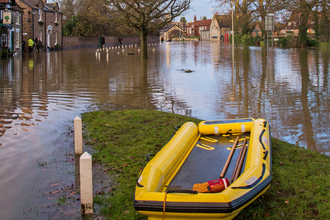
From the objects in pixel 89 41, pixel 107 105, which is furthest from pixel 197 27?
pixel 107 105

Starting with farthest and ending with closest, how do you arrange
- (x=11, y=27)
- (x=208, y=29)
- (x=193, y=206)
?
(x=208, y=29), (x=11, y=27), (x=193, y=206)

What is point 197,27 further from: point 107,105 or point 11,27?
point 107,105

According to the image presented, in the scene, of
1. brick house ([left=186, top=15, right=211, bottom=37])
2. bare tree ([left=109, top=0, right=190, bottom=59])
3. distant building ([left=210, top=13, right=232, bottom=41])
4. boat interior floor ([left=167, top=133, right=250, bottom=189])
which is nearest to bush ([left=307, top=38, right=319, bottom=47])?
bare tree ([left=109, top=0, right=190, bottom=59])

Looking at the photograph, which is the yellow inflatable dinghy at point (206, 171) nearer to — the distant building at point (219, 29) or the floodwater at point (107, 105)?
the floodwater at point (107, 105)

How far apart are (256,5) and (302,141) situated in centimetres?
4552

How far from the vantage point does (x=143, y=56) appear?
2795cm

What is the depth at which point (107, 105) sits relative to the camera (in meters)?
11.4

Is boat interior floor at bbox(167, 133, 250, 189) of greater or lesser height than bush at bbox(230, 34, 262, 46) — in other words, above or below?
below

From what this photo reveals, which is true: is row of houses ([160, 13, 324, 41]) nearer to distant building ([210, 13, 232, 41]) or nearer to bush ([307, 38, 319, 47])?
distant building ([210, 13, 232, 41])

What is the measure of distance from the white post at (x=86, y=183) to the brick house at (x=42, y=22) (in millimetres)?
38323

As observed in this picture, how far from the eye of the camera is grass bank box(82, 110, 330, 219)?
467 centimetres

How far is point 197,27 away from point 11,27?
4094 inches

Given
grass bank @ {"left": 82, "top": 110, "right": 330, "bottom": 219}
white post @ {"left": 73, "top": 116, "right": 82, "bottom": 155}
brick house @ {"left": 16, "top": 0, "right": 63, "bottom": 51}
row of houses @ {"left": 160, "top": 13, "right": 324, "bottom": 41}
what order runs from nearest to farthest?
grass bank @ {"left": 82, "top": 110, "right": 330, "bottom": 219}, white post @ {"left": 73, "top": 116, "right": 82, "bottom": 155}, brick house @ {"left": 16, "top": 0, "right": 63, "bottom": 51}, row of houses @ {"left": 160, "top": 13, "right": 324, "bottom": 41}

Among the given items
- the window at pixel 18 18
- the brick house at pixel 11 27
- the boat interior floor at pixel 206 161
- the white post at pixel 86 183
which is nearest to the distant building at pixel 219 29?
the window at pixel 18 18
